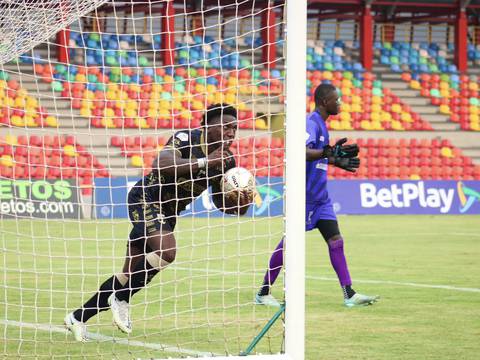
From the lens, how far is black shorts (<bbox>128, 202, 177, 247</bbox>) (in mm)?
7492

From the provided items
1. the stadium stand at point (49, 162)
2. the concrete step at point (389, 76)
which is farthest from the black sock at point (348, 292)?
the concrete step at point (389, 76)

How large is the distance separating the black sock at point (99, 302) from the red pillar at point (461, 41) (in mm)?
28121

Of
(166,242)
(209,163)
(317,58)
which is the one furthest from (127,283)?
(317,58)

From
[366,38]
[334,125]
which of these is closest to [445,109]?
[366,38]

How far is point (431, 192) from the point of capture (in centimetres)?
2564

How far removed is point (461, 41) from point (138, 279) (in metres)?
28.2

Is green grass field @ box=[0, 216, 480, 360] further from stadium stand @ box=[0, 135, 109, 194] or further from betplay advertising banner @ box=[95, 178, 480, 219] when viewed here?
betplay advertising banner @ box=[95, 178, 480, 219]

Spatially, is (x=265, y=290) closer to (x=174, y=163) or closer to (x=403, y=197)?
(x=174, y=163)

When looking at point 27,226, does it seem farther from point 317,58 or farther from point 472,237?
point 317,58

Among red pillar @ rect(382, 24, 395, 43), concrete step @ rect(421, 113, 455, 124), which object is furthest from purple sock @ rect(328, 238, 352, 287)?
red pillar @ rect(382, 24, 395, 43)

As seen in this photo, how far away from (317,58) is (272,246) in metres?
17.5

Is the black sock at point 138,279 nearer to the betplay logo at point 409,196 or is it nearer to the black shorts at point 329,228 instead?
the black shorts at point 329,228

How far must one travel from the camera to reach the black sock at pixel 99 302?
743 centimetres

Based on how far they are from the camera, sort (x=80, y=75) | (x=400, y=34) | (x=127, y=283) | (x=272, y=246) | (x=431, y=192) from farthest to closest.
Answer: (x=400, y=34), (x=80, y=75), (x=431, y=192), (x=272, y=246), (x=127, y=283)
